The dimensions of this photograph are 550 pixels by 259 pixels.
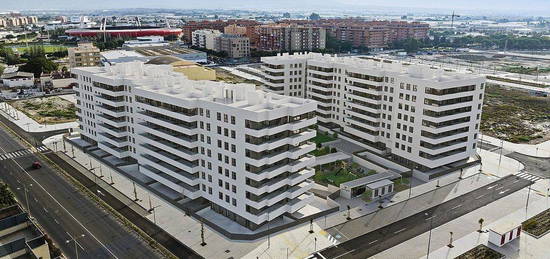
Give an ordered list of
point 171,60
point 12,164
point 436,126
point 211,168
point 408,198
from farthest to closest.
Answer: point 171,60 → point 12,164 → point 436,126 → point 408,198 → point 211,168

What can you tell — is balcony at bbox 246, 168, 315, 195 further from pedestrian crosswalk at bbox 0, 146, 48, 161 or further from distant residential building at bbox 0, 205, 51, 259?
pedestrian crosswalk at bbox 0, 146, 48, 161

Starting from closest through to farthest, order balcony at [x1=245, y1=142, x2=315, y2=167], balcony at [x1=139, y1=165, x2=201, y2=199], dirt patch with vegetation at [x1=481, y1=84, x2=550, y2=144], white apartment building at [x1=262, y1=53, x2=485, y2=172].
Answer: balcony at [x1=245, y1=142, x2=315, y2=167]
balcony at [x1=139, y1=165, x2=201, y2=199]
white apartment building at [x1=262, y1=53, x2=485, y2=172]
dirt patch with vegetation at [x1=481, y1=84, x2=550, y2=144]

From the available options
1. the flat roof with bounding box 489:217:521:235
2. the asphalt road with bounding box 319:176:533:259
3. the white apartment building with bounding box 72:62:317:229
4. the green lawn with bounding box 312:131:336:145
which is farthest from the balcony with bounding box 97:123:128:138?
the flat roof with bounding box 489:217:521:235

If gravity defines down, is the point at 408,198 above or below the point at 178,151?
below

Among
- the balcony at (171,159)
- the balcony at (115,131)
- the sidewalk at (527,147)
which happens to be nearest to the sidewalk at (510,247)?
the balcony at (171,159)

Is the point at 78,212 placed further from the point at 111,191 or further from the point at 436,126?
the point at 436,126

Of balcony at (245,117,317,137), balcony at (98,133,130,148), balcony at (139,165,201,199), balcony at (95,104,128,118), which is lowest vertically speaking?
balcony at (139,165,201,199)

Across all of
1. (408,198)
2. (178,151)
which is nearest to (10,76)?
(178,151)

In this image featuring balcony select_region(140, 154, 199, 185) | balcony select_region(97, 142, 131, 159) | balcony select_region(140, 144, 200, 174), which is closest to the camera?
balcony select_region(140, 144, 200, 174)
